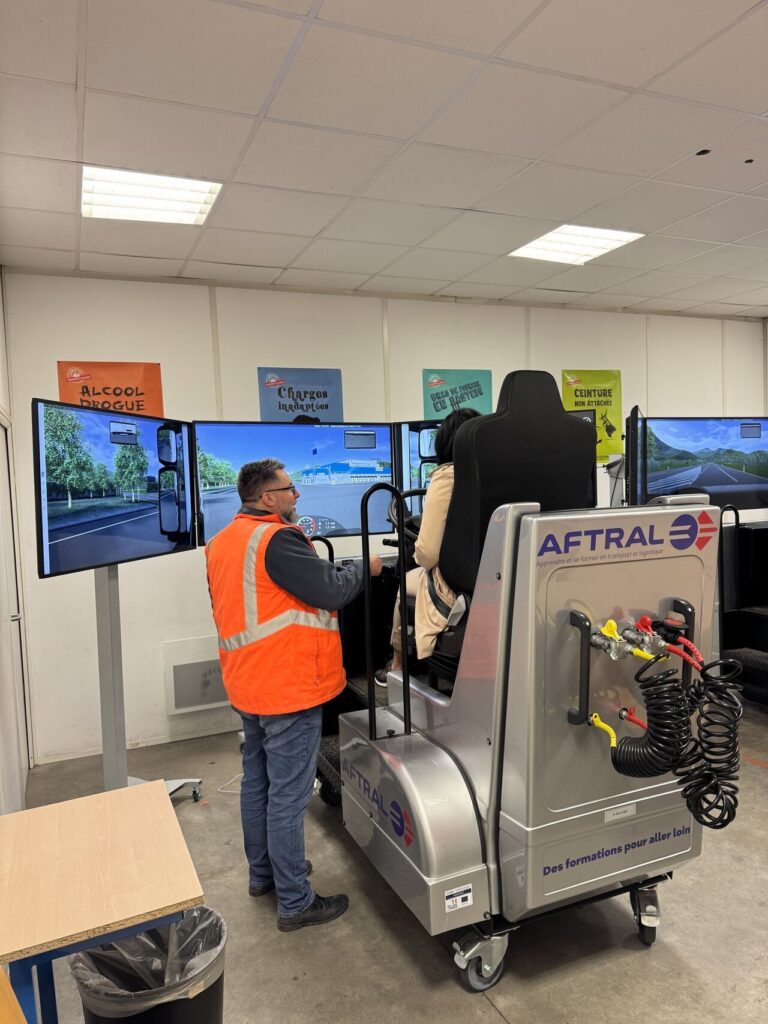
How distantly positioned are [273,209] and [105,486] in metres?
1.77

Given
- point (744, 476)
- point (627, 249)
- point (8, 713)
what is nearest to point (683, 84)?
point (627, 249)

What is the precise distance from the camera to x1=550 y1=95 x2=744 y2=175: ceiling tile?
2613 millimetres

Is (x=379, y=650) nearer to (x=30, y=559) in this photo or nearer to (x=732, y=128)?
(x=30, y=559)

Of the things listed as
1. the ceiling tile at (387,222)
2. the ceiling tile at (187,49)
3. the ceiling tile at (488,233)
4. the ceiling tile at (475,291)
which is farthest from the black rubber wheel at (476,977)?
the ceiling tile at (475,291)

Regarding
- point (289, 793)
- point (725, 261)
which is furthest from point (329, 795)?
point (725, 261)

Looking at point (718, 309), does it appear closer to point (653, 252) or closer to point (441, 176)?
point (653, 252)

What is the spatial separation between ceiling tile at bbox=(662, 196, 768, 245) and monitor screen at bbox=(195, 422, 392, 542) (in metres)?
2.14

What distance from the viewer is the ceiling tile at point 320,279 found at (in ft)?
14.4

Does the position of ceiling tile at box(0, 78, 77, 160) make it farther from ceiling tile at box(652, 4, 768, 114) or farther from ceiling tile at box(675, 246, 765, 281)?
ceiling tile at box(675, 246, 765, 281)

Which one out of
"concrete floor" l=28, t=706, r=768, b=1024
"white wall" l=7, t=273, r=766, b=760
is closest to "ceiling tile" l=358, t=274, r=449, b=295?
"white wall" l=7, t=273, r=766, b=760

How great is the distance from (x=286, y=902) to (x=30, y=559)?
265cm

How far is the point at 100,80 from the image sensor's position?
7.30 feet

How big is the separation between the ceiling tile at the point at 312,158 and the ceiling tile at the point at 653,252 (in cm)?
203

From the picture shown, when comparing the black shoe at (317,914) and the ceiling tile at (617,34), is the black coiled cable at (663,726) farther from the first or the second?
the ceiling tile at (617,34)
